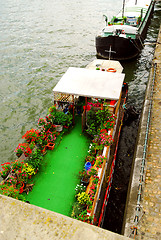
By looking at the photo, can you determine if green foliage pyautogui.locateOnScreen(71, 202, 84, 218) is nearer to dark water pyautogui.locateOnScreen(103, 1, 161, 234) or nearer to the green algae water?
the green algae water

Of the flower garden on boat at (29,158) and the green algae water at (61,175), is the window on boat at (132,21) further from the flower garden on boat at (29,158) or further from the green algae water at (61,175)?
the green algae water at (61,175)

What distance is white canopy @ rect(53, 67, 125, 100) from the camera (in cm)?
1026

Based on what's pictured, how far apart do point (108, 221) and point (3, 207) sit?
8.83 metres

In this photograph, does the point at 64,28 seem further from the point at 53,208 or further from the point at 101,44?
the point at 53,208

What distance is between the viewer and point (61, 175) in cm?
889

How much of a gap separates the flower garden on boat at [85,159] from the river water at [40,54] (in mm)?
3741

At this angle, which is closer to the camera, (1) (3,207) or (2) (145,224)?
(1) (3,207)

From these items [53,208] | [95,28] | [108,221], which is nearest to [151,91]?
[108,221]

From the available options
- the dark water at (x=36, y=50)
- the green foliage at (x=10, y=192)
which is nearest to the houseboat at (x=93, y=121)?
the green foliage at (x=10, y=192)

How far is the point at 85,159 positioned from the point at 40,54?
63.3 ft

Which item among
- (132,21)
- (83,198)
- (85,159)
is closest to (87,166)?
(85,159)

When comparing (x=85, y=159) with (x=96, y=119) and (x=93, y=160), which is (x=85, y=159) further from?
(x=96, y=119)

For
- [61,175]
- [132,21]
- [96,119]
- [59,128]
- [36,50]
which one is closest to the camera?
[61,175]

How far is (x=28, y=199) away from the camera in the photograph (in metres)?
8.01
